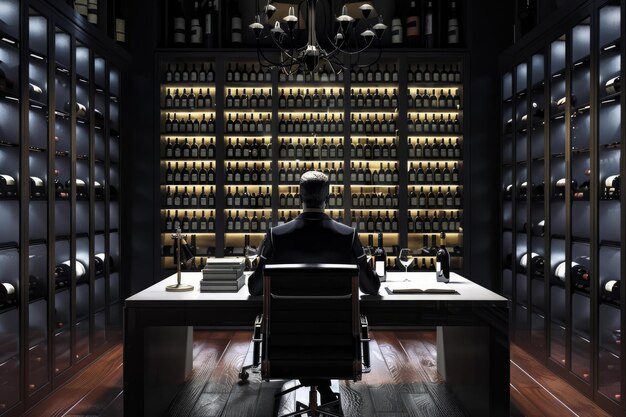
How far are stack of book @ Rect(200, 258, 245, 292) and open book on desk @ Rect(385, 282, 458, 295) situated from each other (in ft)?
2.96

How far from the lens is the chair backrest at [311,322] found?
2430 millimetres

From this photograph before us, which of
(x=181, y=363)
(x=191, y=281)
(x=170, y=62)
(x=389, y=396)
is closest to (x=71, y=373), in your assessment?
(x=181, y=363)

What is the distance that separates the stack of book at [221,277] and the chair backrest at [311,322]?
0.68 metres

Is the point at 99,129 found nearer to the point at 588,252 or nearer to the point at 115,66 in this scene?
the point at 115,66

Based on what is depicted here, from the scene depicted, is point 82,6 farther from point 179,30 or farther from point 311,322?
point 311,322

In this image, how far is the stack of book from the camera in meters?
3.12

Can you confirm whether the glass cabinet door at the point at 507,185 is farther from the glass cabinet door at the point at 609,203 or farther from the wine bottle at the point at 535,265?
the glass cabinet door at the point at 609,203

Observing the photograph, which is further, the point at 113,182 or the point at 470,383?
the point at 113,182

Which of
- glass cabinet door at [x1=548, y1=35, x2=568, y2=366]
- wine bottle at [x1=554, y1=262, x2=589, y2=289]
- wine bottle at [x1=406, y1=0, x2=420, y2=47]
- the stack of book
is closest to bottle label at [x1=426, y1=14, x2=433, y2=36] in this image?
wine bottle at [x1=406, y1=0, x2=420, y2=47]

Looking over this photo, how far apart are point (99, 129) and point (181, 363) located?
8.22ft

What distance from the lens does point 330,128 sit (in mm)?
6285

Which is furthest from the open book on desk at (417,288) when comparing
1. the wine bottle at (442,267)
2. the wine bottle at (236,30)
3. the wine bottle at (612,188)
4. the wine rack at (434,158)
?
the wine bottle at (236,30)

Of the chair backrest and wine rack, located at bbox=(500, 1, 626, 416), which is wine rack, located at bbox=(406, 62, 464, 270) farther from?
the chair backrest

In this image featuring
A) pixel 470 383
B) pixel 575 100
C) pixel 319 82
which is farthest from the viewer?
pixel 319 82
